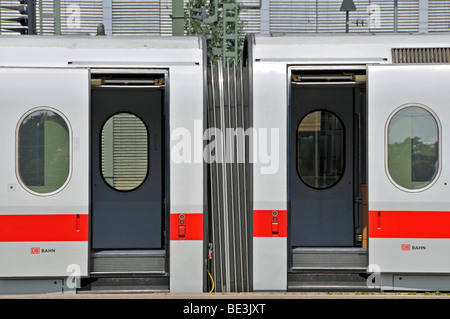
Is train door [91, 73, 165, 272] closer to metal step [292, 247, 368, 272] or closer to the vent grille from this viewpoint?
metal step [292, 247, 368, 272]

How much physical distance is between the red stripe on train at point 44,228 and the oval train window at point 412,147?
11.2 ft

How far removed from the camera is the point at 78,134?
8570 millimetres

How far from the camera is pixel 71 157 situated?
8.57m

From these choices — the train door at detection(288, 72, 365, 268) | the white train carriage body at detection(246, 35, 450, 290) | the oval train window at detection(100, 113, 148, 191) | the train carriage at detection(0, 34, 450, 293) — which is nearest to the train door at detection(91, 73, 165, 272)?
the oval train window at detection(100, 113, 148, 191)

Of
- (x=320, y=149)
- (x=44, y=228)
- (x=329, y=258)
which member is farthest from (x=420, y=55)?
(x=44, y=228)

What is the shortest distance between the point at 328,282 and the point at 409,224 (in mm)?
1161

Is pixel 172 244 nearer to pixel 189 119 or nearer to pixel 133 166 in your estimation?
pixel 189 119

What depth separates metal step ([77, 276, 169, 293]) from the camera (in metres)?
8.90

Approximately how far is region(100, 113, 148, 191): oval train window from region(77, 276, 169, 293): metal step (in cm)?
193

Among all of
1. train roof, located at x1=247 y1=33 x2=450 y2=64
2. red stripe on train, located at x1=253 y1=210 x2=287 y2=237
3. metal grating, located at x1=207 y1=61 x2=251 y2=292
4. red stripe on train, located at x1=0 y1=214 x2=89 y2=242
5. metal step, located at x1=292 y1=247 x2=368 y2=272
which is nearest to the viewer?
red stripe on train, located at x1=0 y1=214 x2=89 y2=242

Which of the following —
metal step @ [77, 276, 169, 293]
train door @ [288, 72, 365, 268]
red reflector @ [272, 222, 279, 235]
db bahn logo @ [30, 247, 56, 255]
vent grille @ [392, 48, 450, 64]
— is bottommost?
metal step @ [77, 276, 169, 293]

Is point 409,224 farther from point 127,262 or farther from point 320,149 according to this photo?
point 127,262

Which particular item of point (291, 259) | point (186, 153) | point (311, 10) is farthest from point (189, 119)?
point (311, 10)

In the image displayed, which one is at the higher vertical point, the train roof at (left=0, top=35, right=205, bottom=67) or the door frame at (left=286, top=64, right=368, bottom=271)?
the train roof at (left=0, top=35, right=205, bottom=67)
